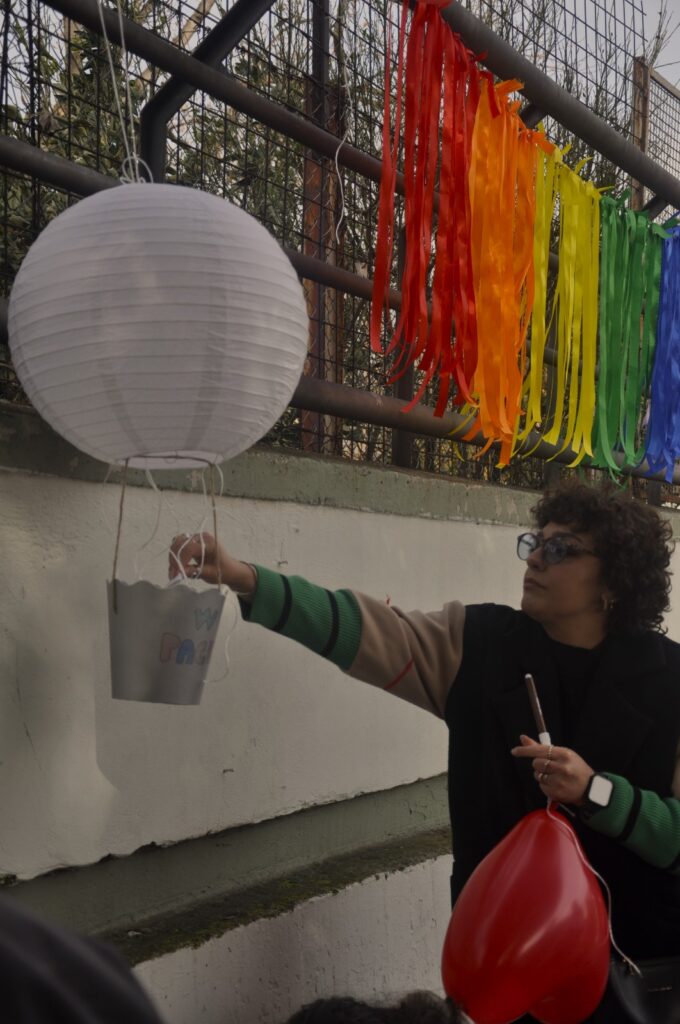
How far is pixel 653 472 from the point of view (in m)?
4.28

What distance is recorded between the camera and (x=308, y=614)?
7.71ft

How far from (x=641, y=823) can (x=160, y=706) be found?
1.00 m

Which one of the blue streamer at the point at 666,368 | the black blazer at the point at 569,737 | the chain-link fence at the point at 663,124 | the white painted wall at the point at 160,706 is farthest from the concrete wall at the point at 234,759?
the chain-link fence at the point at 663,124

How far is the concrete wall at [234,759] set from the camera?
223cm

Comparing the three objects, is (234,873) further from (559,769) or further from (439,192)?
(439,192)

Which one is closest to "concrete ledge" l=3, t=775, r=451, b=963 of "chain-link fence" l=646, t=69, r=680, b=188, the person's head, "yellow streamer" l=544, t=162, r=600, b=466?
the person's head

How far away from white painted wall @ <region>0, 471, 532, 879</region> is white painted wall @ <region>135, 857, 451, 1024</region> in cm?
24

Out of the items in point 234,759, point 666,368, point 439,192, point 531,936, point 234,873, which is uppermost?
point 439,192

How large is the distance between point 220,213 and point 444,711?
1321 millimetres

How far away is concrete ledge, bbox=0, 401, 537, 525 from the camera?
219 centimetres

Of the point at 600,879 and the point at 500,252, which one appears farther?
the point at 500,252

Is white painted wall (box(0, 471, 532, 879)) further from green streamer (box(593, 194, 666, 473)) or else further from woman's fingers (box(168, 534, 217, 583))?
green streamer (box(593, 194, 666, 473))

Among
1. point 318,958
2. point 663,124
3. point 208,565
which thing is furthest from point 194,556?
point 663,124

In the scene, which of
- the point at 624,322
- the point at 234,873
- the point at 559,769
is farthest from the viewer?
the point at 624,322
